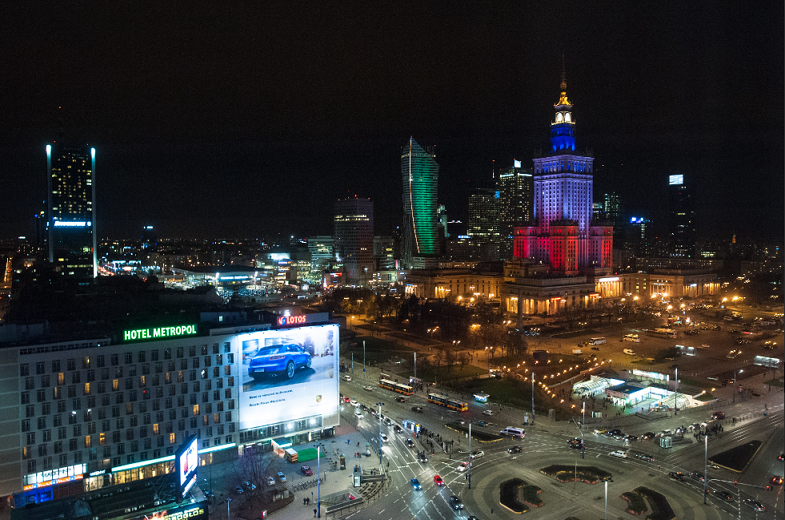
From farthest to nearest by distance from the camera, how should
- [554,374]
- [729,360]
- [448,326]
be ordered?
Answer: [448,326] → [729,360] → [554,374]

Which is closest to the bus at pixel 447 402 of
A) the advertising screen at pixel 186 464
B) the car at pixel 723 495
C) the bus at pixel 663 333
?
the car at pixel 723 495

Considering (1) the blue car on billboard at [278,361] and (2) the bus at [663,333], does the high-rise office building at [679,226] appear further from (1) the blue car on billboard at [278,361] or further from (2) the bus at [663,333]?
(1) the blue car on billboard at [278,361]

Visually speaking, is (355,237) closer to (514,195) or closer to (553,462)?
(514,195)

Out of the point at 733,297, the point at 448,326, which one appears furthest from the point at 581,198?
the point at 448,326

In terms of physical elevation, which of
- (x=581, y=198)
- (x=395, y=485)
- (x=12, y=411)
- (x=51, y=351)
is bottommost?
(x=395, y=485)

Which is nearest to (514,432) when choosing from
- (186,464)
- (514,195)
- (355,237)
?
(186,464)

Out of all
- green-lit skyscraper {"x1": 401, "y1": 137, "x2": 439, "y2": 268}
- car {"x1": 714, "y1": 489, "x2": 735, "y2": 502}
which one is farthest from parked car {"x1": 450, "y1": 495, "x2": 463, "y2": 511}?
green-lit skyscraper {"x1": 401, "y1": 137, "x2": 439, "y2": 268}

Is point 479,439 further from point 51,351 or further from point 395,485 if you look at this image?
point 51,351
